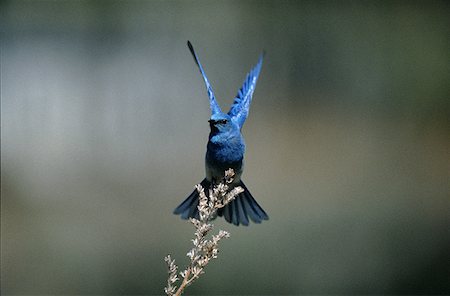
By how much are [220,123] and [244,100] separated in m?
0.37

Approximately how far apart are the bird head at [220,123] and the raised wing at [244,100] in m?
0.16

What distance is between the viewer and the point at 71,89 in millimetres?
6406

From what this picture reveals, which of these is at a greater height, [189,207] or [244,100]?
[244,100]

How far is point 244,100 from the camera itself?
118 inches

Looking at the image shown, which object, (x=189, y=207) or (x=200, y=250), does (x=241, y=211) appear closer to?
(x=189, y=207)

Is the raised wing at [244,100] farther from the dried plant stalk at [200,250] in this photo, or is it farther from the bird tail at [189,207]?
the dried plant stalk at [200,250]

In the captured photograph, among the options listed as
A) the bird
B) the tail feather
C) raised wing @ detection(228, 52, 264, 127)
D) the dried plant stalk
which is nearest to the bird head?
the bird

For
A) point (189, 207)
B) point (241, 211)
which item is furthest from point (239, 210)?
point (189, 207)

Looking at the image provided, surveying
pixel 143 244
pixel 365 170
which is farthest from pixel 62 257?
pixel 365 170

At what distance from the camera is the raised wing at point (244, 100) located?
2.92 metres

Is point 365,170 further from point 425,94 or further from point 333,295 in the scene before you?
point 333,295

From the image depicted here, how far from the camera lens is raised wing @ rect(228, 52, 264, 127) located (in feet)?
9.58

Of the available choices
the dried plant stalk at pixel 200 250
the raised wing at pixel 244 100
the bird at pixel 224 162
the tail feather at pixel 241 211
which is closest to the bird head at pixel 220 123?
the bird at pixel 224 162

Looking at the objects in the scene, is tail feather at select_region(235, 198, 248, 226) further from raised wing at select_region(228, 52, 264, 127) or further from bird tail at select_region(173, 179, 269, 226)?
raised wing at select_region(228, 52, 264, 127)
